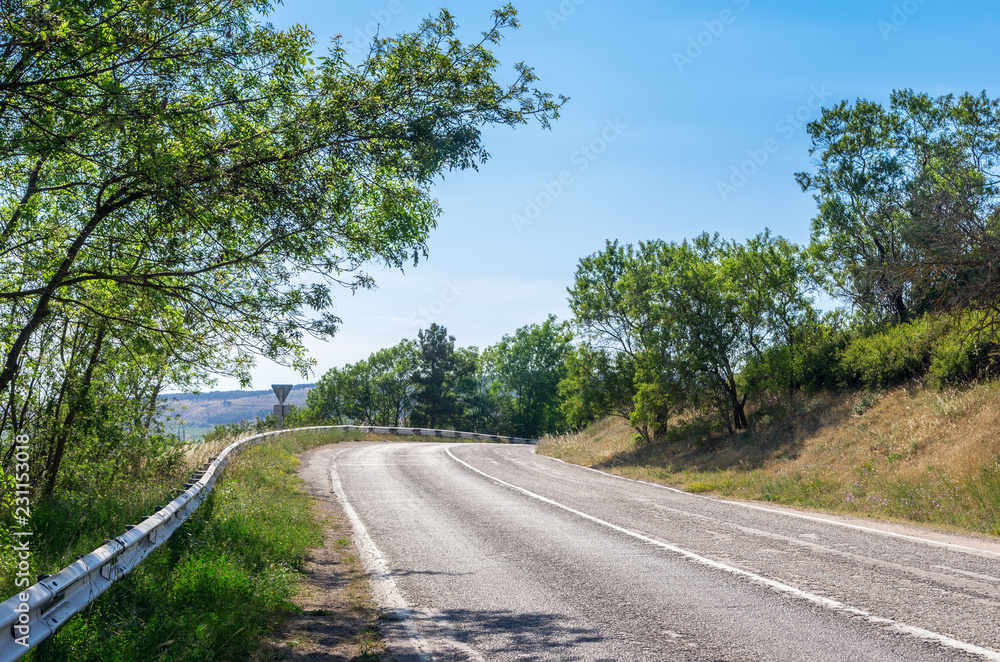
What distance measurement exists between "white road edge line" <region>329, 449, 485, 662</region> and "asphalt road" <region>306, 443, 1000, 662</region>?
23 millimetres

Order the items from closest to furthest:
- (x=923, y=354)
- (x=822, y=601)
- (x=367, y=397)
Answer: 1. (x=822, y=601)
2. (x=923, y=354)
3. (x=367, y=397)

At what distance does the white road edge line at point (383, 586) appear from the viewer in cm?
513

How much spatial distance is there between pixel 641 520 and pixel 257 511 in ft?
20.2

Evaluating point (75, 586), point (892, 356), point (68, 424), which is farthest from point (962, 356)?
point (68, 424)

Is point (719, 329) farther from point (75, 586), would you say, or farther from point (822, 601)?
point (75, 586)

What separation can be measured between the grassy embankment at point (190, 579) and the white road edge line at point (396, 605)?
0.25 metres

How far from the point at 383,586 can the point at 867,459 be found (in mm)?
13139

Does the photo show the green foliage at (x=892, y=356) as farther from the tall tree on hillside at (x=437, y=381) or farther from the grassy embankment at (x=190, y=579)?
the tall tree on hillside at (x=437, y=381)

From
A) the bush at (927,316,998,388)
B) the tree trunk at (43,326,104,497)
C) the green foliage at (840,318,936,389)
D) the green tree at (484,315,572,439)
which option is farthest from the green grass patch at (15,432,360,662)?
the green tree at (484,315,572,439)

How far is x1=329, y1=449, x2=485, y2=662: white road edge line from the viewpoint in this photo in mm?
4887

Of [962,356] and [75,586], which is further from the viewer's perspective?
[962,356]

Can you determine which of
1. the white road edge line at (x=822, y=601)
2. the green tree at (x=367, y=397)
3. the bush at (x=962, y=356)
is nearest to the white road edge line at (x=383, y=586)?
the white road edge line at (x=822, y=601)

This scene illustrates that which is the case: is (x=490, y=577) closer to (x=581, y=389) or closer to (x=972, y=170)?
(x=972, y=170)

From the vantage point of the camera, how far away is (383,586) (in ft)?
22.7
